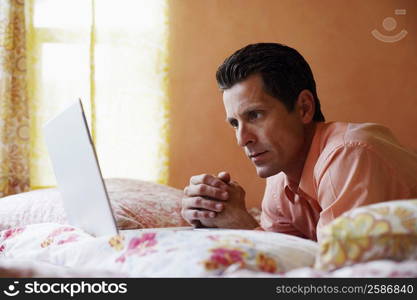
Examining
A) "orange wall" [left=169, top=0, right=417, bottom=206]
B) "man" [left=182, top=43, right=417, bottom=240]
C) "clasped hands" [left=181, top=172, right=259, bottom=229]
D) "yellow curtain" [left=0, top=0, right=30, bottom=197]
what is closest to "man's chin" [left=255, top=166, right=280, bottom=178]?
"man" [left=182, top=43, right=417, bottom=240]

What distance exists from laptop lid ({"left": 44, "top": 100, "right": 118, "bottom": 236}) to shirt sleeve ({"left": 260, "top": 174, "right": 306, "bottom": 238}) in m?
0.62

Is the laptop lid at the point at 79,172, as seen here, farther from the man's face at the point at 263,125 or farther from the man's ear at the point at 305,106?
the man's ear at the point at 305,106

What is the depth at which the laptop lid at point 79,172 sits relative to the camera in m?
1.04

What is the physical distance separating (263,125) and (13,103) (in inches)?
78.2

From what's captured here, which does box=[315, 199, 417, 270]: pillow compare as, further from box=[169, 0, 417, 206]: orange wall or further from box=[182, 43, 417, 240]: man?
box=[169, 0, 417, 206]: orange wall

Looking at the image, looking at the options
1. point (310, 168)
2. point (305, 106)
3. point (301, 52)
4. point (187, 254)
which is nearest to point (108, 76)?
point (301, 52)

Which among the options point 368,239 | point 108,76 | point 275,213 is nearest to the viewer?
point 368,239

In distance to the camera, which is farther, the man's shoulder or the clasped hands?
the clasped hands

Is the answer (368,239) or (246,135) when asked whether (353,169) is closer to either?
(246,135)

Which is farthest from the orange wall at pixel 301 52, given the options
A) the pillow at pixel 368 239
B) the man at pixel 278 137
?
the pillow at pixel 368 239

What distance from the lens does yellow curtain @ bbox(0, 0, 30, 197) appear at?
2881mm

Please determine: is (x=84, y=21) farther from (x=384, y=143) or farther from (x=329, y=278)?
(x=329, y=278)

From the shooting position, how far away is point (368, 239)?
0.69m

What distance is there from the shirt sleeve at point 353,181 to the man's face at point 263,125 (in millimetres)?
211
